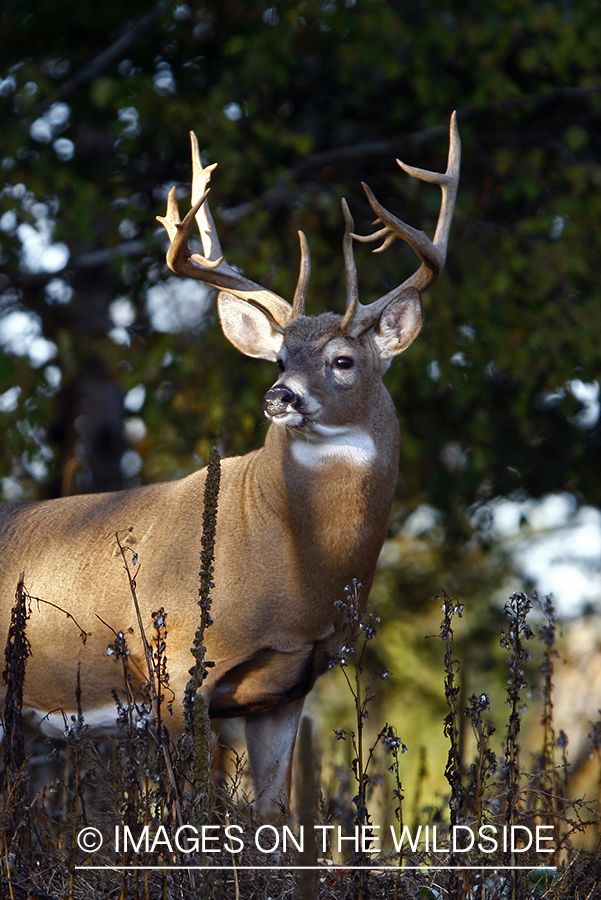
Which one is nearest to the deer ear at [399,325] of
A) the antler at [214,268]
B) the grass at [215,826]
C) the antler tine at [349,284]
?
the antler tine at [349,284]

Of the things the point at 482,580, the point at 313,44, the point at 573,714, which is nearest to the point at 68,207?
Result: the point at 313,44

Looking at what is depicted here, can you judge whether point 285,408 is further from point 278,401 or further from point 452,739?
point 452,739

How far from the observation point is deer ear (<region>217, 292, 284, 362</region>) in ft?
15.5

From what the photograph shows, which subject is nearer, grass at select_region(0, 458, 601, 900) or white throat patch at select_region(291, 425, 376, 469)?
grass at select_region(0, 458, 601, 900)

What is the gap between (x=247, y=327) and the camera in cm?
479

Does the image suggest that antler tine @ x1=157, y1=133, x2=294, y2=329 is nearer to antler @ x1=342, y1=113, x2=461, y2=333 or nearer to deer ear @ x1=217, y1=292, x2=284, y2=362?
deer ear @ x1=217, y1=292, x2=284, y2=362

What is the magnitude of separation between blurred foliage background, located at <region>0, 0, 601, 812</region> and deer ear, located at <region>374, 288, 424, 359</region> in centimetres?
197

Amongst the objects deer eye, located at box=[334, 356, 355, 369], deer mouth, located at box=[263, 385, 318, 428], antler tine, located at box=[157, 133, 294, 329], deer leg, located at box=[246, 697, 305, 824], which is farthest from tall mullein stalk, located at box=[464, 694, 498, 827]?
antler tine, located at box=[157, 133, 294, 329]

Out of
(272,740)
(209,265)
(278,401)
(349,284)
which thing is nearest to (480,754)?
(278,401)

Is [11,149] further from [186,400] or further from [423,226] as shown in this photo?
[423,226]

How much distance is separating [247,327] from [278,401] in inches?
38.8

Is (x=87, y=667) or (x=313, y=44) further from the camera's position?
(x=313, y=44)

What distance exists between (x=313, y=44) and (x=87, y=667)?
5436 millimetres

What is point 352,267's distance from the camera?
4.44m
